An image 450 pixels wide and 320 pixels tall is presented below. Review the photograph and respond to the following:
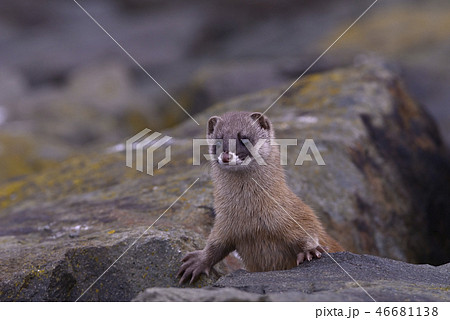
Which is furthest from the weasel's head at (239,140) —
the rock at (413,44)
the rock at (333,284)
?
the rock at (413,44)

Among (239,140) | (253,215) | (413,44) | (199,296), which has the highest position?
(413,44)

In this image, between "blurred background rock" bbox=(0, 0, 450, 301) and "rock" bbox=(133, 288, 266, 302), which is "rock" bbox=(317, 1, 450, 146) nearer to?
"blurred background rock" bbox=(0, 0, 450, 301)

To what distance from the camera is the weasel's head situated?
5.36m

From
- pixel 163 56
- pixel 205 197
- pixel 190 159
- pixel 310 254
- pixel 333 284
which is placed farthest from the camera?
pixel 163 56

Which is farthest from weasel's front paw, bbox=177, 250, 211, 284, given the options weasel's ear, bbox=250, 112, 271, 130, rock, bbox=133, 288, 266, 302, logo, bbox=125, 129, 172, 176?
logo, bbox=125, 129, 172, 176

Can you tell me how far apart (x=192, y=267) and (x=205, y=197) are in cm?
143

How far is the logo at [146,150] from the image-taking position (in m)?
7.53

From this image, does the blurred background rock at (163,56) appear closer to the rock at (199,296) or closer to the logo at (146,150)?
the logo at (146,150)

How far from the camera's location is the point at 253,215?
17.3 feet

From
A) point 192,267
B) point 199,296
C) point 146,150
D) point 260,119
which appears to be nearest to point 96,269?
point 192,267

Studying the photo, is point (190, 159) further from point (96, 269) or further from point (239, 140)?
point (96, 269)

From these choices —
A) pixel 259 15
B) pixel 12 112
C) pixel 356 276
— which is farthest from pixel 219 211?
pixel 259 15
